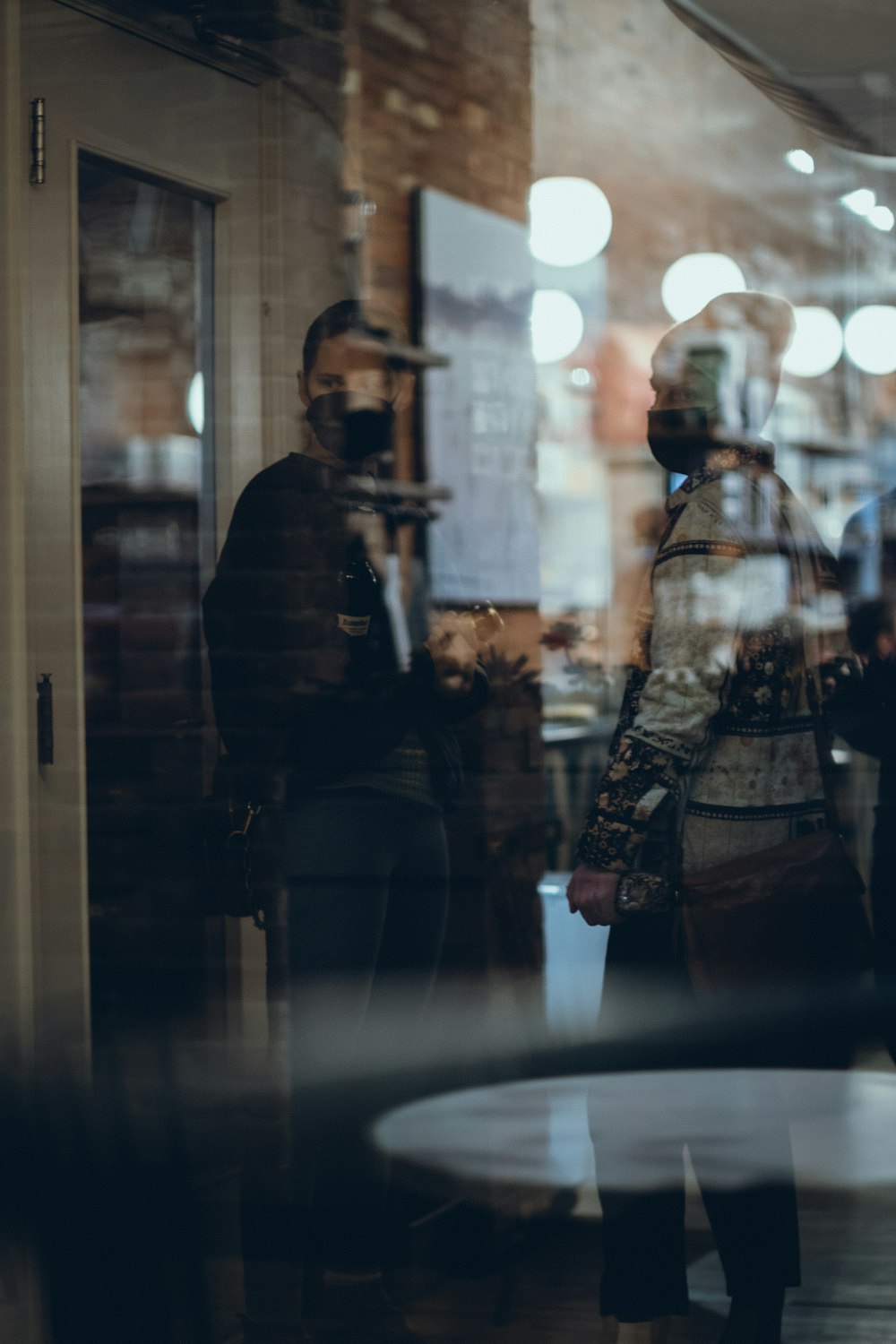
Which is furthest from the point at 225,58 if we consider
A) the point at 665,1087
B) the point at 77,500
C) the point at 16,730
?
the point at 665,1087

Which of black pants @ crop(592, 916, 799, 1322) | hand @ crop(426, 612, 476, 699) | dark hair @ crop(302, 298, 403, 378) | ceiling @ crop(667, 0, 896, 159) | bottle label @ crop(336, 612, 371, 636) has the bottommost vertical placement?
black pants @ crop(592, 916, 799, 1322)

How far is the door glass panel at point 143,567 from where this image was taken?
163 cm

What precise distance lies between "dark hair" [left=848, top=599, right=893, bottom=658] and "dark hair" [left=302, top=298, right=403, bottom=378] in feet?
2.45

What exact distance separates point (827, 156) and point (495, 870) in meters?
1.35

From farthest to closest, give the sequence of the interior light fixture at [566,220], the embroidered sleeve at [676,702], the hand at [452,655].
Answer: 1. the interior light fixture at [566,220]
2. the hand at [452,655]
3. the embroidered sleeve at [676,702]

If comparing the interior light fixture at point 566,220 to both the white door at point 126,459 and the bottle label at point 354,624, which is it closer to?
the white door at point 126,459

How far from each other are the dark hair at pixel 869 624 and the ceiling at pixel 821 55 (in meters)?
0.71

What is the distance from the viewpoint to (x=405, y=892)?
1.69 metres

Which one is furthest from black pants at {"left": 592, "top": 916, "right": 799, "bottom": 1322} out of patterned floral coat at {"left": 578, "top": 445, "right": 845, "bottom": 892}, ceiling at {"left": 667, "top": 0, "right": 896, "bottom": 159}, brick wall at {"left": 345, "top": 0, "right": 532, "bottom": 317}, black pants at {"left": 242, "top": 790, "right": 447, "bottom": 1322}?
ceiling at {"left": 667, "top": 0, "right": 896, "bottom": 159}

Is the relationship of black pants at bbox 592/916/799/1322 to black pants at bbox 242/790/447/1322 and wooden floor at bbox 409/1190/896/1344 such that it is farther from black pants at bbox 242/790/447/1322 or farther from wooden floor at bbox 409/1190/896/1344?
black pants at bbox 242/790/447/1322

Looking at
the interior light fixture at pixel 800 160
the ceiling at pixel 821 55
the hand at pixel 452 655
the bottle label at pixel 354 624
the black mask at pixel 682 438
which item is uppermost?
the interior light fixture at pixel 800 160

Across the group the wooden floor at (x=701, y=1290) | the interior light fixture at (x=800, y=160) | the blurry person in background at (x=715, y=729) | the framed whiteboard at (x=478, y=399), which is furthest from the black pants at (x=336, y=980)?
the interior light fixture at (x=800, y=160)

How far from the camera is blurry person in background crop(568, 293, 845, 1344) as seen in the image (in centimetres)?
145

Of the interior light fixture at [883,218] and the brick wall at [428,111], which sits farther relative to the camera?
the interior light fixture at [883,218]
